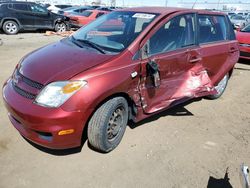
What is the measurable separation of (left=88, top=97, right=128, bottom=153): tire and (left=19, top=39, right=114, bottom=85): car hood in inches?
20.1

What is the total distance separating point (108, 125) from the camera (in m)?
3.39

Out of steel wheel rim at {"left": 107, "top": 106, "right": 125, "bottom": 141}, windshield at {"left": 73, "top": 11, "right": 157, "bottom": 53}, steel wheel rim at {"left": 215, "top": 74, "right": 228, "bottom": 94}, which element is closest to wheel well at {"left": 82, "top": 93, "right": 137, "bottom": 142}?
steel wheel rim at {"left": 107, "top": 106, "right": 125, "bottom": 141}

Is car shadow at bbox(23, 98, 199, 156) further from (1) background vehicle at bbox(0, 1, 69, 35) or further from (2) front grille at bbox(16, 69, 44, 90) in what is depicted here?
(1) background vehicle at bbox(0, 1, 69, 35)

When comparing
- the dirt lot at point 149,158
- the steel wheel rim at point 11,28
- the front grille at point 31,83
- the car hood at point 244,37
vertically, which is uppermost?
the front grille at point 31,83

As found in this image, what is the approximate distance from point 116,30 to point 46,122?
1.79 m

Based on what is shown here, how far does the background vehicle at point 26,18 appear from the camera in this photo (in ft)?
44.4

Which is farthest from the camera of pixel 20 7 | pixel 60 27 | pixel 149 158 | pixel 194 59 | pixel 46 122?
pixel 60 27

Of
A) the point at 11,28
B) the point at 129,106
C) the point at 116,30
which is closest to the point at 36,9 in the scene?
the point at 11,28

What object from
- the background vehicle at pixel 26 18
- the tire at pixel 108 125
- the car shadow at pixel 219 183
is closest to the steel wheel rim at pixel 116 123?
the tire at pixel 108 125

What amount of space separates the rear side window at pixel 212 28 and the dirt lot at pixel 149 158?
1357 mm

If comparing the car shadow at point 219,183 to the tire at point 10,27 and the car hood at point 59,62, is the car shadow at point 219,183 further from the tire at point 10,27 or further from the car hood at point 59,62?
the tire at point 10,27

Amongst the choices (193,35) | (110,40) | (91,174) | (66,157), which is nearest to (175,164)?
(91,174)

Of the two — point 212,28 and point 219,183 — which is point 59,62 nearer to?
point 219,183

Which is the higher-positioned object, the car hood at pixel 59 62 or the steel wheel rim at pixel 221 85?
the car hood at pixel 59 62
